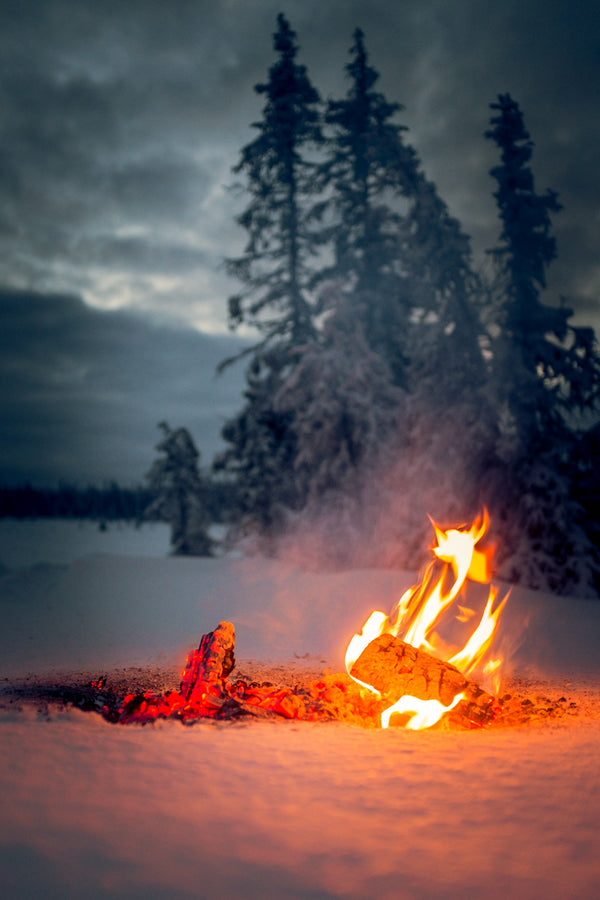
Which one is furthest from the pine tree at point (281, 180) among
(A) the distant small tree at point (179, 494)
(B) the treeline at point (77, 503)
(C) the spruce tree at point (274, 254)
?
(B) the treeline at point (77, 503)

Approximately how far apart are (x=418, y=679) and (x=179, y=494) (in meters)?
25.1

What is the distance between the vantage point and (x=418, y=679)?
20.0 ft

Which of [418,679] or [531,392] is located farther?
[531,392]

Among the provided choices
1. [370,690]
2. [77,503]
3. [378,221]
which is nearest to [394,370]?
[378,221]

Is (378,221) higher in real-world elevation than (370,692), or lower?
higher

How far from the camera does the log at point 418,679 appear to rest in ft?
19.5

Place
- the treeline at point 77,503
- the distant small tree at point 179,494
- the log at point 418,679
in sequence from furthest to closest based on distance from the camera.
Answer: the treeline at point 77,503 → the distant small tree at point 179,494 → the log at point 418,679

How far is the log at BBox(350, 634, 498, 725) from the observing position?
5.94 metres

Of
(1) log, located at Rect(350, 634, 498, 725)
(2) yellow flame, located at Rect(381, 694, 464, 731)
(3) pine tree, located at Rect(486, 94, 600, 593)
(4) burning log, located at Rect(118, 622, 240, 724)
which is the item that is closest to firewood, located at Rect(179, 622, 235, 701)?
(4) burning log, located at Rect(118, 622, 240, 724)

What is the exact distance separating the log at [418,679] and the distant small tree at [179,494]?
23.9 m

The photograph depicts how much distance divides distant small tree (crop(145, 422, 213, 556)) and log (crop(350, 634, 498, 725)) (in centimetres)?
2394

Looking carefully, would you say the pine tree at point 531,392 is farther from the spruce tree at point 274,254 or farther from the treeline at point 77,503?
the treeline at point 77,503

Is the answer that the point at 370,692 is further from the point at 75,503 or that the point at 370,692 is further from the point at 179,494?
the point at 75,503

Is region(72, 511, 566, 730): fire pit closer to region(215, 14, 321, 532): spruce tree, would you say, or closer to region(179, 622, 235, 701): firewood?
region(179, 622, 235, 701): firewood
